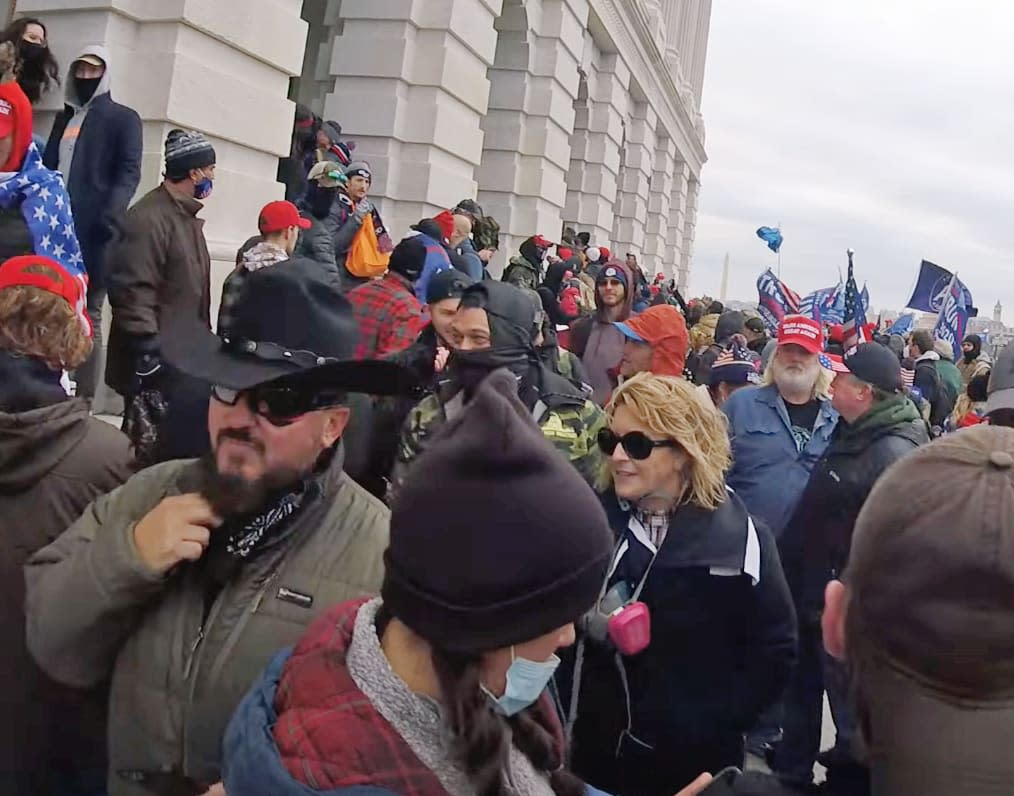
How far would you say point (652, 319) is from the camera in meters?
5.38

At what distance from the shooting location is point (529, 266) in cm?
1184

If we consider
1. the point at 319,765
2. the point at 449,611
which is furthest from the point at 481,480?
the point at 319,765

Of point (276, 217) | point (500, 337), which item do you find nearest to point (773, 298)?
point (276, 217)

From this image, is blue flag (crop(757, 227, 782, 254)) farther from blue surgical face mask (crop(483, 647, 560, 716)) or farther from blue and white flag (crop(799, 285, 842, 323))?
blue surgical face mask (crop(483, 647, 560, 716))

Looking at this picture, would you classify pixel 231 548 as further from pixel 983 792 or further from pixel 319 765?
pixel 983 792

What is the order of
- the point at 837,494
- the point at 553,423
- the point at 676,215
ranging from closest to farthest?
1. the point at 553,423
2. the point at 837,494
3. the point at 676,215

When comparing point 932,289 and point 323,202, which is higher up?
point 932,289

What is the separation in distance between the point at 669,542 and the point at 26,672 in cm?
171

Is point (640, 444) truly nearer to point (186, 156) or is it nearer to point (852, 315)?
point (186, 156)

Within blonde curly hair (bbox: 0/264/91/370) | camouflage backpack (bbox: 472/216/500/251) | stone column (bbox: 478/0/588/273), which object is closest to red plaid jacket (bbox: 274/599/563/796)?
blonde curly hair (bbox: 0/264/91/370)

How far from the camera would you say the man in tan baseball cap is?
114cm

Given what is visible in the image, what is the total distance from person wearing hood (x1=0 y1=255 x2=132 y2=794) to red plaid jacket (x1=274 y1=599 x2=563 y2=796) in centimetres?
114

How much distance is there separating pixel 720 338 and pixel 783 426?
4.21 m

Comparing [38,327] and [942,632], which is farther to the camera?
[38,327]
